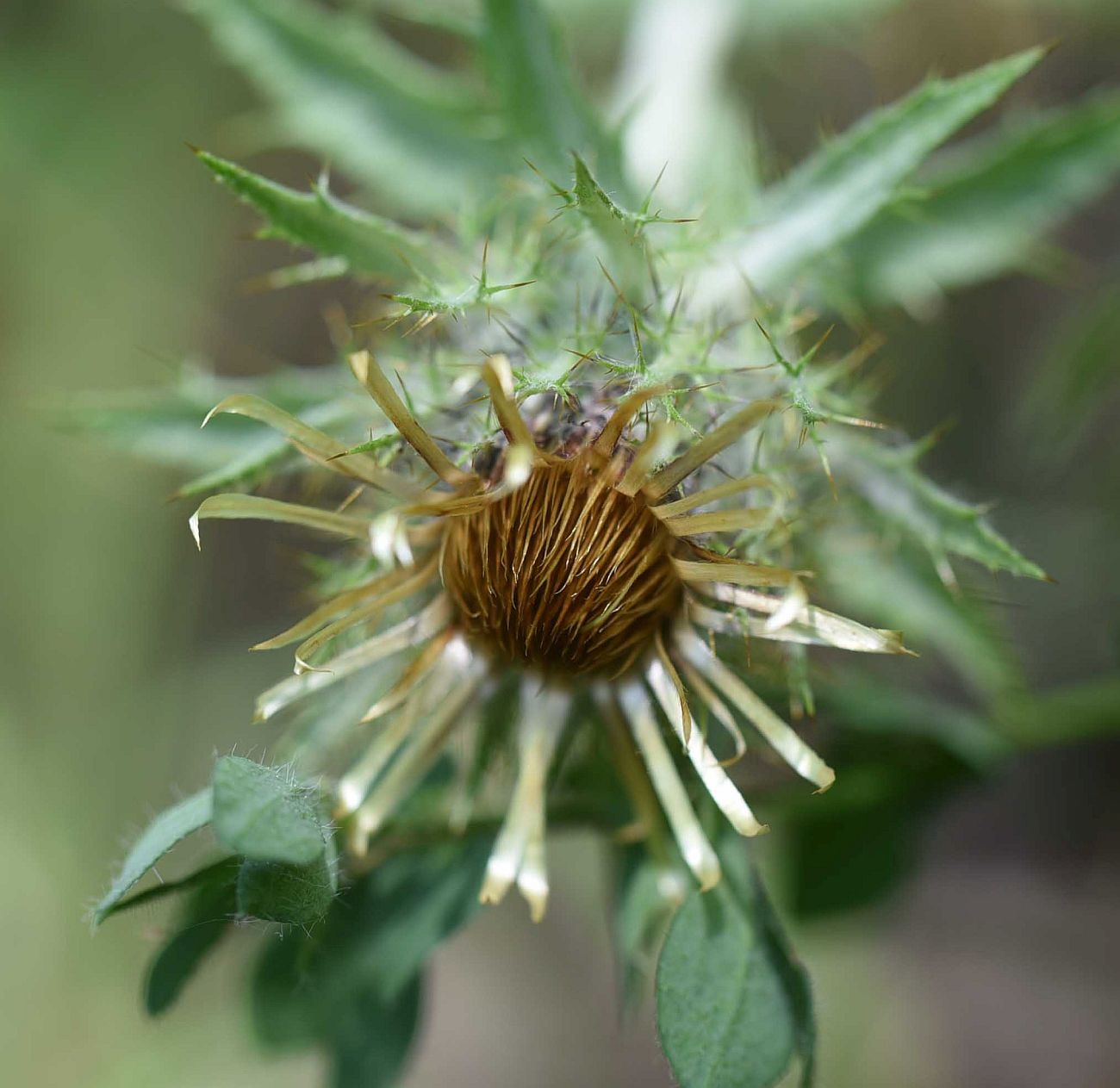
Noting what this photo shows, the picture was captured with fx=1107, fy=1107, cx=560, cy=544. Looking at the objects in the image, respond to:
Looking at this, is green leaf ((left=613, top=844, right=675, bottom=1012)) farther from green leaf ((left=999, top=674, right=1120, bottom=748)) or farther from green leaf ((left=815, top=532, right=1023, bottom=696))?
green leaf ((left=999, top=674, right=1120, bottom=748))

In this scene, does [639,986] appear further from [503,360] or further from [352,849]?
[503,360]

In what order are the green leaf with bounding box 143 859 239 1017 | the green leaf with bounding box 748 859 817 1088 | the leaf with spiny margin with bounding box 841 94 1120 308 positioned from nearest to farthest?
the green leaf with bounding box 143 859 239 1017 < the green leaf with bounding box 748 859 817 1088 < the leaf with spiny margin with bounding box 841 94 1120 308

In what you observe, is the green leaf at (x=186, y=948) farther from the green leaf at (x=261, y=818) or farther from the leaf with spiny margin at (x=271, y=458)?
the leaf with spiny margin at (x=271, y=458)

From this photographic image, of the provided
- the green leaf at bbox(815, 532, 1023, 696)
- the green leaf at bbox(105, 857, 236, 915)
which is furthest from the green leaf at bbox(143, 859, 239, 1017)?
the green leaf at bbox(815, 532, 1023, 696)

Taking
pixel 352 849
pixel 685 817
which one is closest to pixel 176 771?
pixel 352 849

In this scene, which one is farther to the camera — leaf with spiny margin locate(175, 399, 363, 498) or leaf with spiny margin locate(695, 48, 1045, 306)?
leaf with spiny margin locate(695, 48, 1045, 306)

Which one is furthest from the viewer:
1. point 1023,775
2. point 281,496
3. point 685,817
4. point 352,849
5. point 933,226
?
point 1023,775

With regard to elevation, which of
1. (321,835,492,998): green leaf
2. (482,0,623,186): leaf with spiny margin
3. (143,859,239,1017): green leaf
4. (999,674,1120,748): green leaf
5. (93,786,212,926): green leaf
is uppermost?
(482,0,623,186): leaf with spiny margin
